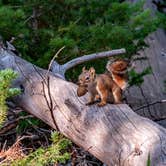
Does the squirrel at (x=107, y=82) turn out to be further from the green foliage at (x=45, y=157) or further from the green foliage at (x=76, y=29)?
the green foliage at (x=76, y=29)

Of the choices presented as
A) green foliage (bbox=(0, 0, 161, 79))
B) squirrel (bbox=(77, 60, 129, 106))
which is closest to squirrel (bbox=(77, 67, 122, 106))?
squirrel (bbox=(77, 60, 129, 106))

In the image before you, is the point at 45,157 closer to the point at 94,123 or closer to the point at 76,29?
the point at 94,123

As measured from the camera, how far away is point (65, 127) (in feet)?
11.3

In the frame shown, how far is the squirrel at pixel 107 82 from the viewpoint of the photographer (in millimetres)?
3289

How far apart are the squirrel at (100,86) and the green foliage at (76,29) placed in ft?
4.61

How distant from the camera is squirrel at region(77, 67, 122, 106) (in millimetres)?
3293

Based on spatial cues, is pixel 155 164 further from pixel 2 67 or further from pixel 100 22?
pixel 100 22

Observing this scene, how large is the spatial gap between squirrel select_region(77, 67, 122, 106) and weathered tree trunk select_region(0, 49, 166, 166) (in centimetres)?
8

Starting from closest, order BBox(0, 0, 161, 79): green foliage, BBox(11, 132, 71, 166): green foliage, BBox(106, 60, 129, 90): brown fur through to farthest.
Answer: BBox(11, 132, 71, 166): green foliage → BBox(106, 60, 129, 90): brown fur → BBox(0, 0, 161, 79): green foliage

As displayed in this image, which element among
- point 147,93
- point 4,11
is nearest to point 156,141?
point 4,11

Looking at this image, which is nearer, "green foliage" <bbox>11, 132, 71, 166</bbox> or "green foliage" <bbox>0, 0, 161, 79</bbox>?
"green foliage" <bbox>11, 132, 71, 166</bbox>

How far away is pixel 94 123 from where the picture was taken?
127 inches

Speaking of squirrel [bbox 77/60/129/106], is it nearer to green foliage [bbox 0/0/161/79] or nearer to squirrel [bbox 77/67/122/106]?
squirrel [bbox 77/67/122/106]

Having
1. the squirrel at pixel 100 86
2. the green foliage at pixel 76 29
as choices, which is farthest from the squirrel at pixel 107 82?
the green foliage at pixel 76 29
